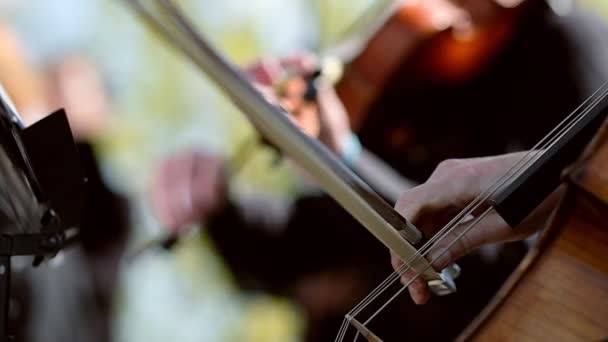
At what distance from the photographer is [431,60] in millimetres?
1297

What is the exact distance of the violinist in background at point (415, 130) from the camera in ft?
4.00

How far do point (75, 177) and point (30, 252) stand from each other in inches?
2.2

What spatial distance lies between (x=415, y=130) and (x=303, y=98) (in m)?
0.26

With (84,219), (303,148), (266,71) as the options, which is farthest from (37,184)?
(84,219)

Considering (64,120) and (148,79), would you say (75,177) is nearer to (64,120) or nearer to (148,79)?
(64,120)

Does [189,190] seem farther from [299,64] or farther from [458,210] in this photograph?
[458,210]

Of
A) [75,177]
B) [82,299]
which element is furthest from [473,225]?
[82,299]

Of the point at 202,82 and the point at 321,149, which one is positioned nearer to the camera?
the point at 321,149

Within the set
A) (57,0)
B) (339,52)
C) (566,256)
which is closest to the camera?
(566,256)

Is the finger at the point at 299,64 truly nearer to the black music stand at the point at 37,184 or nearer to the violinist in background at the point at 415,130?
the violinist in background at the point at 415,130

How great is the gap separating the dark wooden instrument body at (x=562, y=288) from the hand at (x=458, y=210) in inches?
2.0

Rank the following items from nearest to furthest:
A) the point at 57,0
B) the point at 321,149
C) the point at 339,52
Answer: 1. the point at 321,149
2. the point at 339,52
3. the point at 57,0

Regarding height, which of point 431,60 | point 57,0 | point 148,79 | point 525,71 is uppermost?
point 57,0

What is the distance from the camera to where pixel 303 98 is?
112cm
